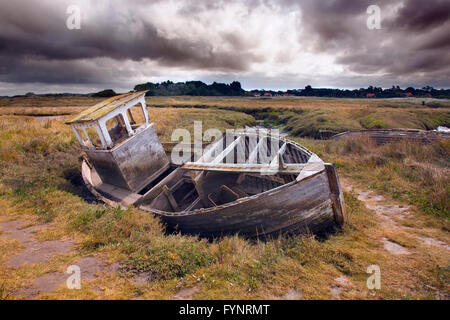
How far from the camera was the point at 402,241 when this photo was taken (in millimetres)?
4613

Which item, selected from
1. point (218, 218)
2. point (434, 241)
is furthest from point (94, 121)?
point (434, 241)

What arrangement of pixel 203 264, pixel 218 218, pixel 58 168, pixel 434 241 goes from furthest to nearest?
pixel 58 168
pixel 218 218
pixel 434 241
pixel 203 264

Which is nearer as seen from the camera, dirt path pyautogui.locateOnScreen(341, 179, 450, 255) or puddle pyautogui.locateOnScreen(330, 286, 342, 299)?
puddle pyautogui.locateOnScreen(330, 286, 342, 299)

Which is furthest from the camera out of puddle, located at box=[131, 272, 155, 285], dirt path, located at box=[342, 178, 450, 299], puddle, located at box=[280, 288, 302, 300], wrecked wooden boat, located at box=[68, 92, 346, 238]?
wrecked wooden boat, located at box=[68, 92, 346, 238]

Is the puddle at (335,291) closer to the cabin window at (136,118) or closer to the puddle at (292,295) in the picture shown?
the puddle at (292,295)

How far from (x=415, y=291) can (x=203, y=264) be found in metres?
3.66

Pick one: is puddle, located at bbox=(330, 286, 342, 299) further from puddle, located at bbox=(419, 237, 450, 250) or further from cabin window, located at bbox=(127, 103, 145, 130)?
cabin window, located at bbox=(127, 103, 145, 130)

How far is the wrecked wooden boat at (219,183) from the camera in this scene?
4824mm

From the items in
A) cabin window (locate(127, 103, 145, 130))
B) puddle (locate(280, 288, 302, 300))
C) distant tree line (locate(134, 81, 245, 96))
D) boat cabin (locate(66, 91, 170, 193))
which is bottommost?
puddle (locate(280, 288, 302, 300))

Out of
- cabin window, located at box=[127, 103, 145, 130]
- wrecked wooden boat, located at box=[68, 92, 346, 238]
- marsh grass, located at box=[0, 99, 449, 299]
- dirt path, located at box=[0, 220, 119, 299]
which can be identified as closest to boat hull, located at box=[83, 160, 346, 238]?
wrecked wooden boat, located at box=[68, 92, 346, 238]

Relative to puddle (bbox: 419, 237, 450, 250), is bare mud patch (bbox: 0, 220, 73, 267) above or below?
below

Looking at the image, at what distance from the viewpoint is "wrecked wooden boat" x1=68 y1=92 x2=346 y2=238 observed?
482 centimetres

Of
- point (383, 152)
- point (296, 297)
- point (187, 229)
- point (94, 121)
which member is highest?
point (94, 121)
